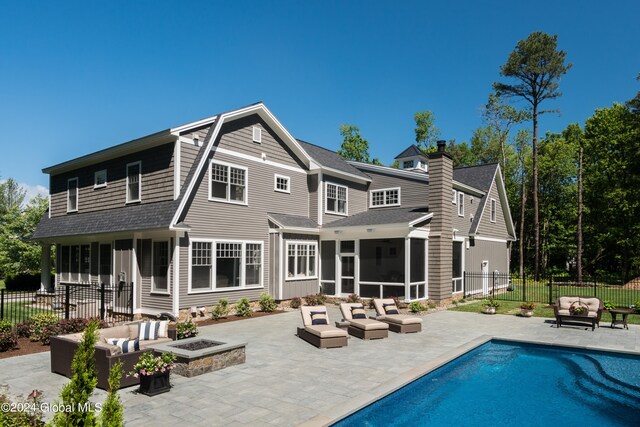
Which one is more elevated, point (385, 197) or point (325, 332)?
point (385, 197)

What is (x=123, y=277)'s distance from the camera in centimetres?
1666

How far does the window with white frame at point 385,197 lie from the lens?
23688mm

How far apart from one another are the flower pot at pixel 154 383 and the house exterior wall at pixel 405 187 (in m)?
17.0

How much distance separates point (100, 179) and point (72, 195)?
2.99m

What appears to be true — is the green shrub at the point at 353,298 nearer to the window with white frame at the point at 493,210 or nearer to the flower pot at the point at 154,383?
the window with white frame at the point at 493,210

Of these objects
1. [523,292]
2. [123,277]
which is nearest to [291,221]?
[123,277]

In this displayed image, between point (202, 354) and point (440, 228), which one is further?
point (440, 228)

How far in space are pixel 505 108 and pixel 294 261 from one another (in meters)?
36.8

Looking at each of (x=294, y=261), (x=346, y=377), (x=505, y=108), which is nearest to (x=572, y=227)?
(x=505, y=108)

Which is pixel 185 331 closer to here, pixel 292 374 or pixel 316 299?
pixel 292 374

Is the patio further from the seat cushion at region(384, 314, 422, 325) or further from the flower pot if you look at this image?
the seat cushion at region(384, 314, 422, 325)

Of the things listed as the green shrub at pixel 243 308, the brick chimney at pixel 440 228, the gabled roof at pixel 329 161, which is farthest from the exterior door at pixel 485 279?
the green shrub at pixel 243 308

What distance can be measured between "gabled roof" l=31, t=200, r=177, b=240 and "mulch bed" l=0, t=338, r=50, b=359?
4.97 metres

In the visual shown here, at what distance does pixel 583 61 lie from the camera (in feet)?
114
